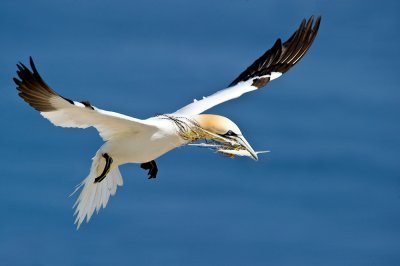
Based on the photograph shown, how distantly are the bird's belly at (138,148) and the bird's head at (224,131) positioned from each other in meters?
0.44

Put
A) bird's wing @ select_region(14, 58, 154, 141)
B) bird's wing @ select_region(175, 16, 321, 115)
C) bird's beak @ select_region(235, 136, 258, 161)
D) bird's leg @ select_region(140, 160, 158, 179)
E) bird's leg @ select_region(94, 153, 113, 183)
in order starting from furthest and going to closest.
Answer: bird's wing @ select_region(175, 16, 321, 115), bird's leg @ select_region(140, 160, 158, 179), bird's leg @ select_region(94, 153, 113, 183), bird's beak @ select_region(235, 136, 258, 161), bird's wing @ select_region(14, 58, 154, 141)

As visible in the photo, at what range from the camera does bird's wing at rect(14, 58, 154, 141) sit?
13914 millimetres

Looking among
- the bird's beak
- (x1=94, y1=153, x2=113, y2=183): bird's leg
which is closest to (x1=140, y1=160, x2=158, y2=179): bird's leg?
(x1=94, y1=153, x2=113, y2=183): bird's leg

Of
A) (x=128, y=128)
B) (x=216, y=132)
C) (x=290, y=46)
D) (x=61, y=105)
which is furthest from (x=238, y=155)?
(x=290, y=46)

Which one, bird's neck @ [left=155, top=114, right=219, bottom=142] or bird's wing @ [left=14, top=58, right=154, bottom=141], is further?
bird's neck @ [left=155, top=114, right=219, bottom=142]

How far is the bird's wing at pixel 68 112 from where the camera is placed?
45.6 ft

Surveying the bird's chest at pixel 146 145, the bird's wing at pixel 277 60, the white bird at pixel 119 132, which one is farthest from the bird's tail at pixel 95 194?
the bird's wing at pixel 277 60

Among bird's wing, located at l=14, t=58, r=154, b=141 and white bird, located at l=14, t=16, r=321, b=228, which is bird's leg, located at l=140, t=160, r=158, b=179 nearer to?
white bird, located at l=14, t=16, r=321, b=228

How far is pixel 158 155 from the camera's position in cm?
1509

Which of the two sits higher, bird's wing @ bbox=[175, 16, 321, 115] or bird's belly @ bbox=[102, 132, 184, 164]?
bird's wing @ bbox=[175, 16, 321, 115]

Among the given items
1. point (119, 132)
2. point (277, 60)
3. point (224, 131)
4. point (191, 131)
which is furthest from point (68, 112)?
point (277, 60)

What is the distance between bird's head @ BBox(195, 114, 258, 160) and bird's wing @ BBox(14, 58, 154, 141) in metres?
0.77

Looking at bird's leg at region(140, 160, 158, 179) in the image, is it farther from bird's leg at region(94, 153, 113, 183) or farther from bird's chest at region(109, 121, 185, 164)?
bird's chest at region(109, 121, 185, 164)

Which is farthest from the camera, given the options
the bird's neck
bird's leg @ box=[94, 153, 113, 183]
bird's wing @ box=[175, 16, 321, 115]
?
bird's wing @ box=[175, 16, 321, 115]
